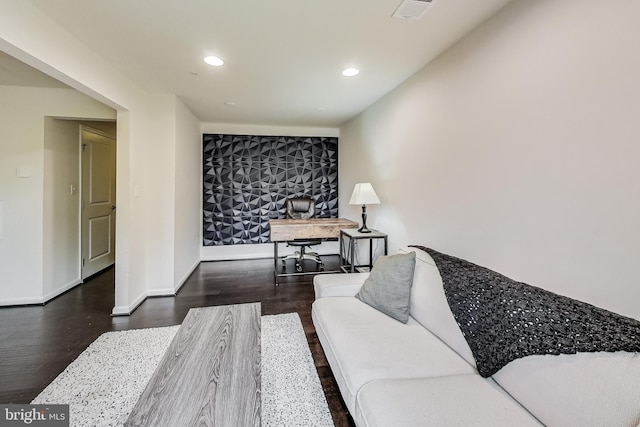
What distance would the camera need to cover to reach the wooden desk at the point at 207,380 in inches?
41.4

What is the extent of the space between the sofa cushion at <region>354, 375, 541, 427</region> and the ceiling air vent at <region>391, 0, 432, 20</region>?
210cm

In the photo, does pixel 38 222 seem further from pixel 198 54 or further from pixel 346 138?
pixel 346 138

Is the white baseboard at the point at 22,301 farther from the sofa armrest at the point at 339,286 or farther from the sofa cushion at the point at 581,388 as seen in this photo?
the sofa cushion at the point at 581,388

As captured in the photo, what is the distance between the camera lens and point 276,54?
2361 millimetres

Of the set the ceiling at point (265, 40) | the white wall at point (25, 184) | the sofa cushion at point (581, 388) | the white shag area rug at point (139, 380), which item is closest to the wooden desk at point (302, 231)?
the white shag area rug at point (139, 380)

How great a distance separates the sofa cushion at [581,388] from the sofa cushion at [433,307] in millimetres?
325

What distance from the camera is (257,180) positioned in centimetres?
507

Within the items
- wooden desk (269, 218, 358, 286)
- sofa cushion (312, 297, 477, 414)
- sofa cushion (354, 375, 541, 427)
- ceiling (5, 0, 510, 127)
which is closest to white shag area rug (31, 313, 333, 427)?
sofa cushion (312, 297, 477, 414)

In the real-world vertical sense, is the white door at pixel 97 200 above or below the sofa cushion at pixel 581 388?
above

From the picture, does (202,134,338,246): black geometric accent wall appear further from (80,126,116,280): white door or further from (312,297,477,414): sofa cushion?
(312,297,477,414): sofa cushion

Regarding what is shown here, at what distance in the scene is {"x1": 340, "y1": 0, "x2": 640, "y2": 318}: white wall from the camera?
121cm

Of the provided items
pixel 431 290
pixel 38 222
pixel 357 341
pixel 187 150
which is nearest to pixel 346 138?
pixel 187 150

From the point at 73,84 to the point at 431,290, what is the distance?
310cm

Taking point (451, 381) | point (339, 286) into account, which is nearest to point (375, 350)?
point (451, 381)
